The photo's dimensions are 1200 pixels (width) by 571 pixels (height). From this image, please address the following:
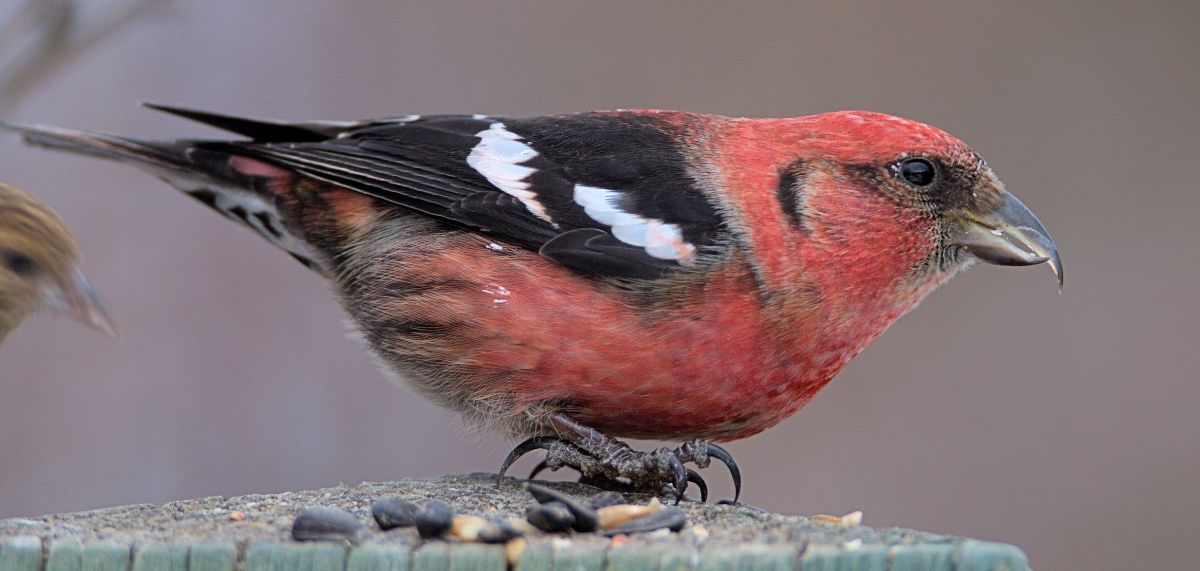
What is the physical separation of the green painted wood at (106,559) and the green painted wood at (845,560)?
1121mm

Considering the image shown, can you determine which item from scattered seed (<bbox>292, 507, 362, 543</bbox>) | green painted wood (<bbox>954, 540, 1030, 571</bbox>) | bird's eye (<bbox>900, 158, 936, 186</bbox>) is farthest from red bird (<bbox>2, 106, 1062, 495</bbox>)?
green painted wood (<bbox>954, 540, 1030, 571</bbox>)

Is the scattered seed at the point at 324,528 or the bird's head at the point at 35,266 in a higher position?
the bird's head at the point at 35,266

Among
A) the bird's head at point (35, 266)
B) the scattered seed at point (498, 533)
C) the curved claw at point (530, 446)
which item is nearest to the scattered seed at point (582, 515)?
the scattered seed at point (498, 533)

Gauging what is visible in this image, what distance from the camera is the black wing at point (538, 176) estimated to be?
333 cm

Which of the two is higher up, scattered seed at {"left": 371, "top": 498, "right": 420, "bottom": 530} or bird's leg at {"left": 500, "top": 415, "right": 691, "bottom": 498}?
bird's leg at {"left": 500, "top": 415, "right": 691, "bottom": 498}

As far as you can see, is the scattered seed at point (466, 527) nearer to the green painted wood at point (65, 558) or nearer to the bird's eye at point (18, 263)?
the green painted wood at point (65, 558)

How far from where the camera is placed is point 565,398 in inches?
128

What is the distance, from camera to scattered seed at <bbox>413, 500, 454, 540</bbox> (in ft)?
7.39

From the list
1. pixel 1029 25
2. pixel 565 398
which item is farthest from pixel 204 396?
pixel 1029 25

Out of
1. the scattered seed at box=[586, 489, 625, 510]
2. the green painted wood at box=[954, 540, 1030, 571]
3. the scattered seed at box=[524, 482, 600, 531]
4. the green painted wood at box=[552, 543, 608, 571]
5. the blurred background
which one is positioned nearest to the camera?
the green painted wood at box=[954, 540, 1030, 571]

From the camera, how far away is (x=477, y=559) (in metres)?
2.13

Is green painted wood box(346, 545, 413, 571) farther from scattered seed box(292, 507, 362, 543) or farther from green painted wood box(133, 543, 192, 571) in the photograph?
green painted wood box(133, 543, 192, 571)

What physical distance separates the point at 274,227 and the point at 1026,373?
3.92 meters

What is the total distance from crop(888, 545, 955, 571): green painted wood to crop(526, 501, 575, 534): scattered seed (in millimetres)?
584
